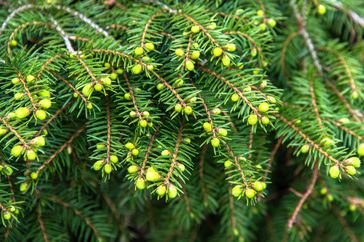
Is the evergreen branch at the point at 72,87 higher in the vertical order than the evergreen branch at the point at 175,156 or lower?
higher

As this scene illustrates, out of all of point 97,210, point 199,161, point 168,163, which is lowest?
point 97,210

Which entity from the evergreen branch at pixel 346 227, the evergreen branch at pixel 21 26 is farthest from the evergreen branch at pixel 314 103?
the evergreen branch at pixel 21 26

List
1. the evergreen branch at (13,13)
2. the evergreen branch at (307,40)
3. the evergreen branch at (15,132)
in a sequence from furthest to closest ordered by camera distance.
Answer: the evergreen branch at (307,40) < the evergreen branch at (13,13) < the evergreen branch at (15,132)

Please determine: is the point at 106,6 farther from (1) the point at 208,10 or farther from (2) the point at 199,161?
(2) the point at 199,161

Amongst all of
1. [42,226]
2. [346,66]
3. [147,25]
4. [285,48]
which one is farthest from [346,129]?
[42,226]

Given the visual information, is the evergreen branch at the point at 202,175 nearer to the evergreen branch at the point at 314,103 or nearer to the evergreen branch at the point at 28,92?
the evergreen branch at the point at 314,103

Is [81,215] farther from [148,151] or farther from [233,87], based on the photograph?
[233,87]

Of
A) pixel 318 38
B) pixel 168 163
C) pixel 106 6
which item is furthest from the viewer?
pixel 318 38

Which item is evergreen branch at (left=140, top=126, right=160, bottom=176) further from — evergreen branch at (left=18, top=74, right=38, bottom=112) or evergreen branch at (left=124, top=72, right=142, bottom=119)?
evergreen branch at (left=18, top=74, right=38, bottom=112)

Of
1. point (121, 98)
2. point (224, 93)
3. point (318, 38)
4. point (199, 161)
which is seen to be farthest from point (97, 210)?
point (318, 38)
